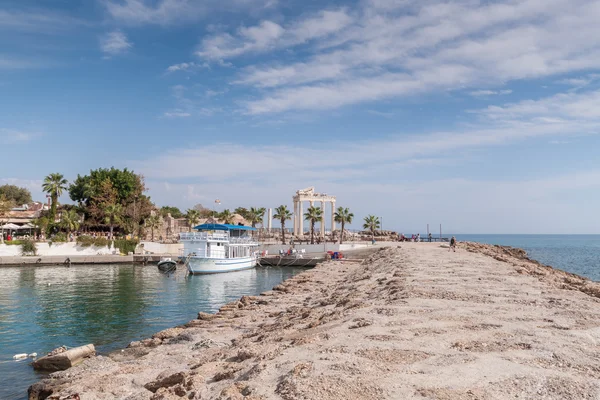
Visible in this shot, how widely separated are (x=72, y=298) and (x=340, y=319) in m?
23.4

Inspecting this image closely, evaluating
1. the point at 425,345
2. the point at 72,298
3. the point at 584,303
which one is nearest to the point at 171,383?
the point at 425,345

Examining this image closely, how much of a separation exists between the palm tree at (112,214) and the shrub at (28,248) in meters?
10.9

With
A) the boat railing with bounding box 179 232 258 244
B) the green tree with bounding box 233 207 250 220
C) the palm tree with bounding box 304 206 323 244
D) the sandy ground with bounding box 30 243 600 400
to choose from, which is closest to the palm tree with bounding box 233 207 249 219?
the green tree with bounding box 233 207 250 220

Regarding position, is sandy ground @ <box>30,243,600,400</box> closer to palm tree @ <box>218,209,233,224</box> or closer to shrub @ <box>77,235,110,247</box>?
shrub @ <box>77,235,110,247</box>

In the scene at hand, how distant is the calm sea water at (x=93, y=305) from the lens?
16812 mm

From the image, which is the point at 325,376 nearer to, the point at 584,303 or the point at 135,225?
the point at 584,303

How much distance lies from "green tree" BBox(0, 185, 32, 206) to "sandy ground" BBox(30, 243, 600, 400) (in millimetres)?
95751

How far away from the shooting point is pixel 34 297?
93.9ft

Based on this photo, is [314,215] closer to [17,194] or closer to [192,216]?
[192,216]

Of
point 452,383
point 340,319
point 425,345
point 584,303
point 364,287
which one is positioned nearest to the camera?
point 452,383

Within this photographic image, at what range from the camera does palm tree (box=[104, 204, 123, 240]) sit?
217 ft

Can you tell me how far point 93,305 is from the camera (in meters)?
26.0

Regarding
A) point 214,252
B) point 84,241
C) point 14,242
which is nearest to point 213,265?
point 214,252

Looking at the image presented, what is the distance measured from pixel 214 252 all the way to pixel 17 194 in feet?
233
